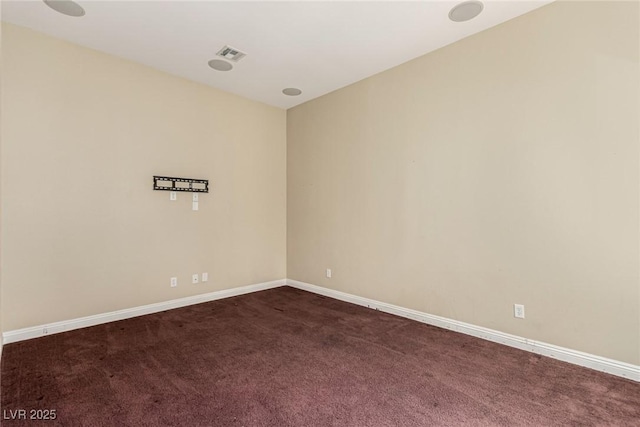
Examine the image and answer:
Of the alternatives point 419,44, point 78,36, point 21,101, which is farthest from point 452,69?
point 21,101

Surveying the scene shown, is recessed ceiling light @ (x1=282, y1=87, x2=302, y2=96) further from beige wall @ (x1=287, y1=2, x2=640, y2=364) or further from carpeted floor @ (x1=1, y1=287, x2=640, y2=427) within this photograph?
carpeted floor @ (x1=1, y1=287, x2=640, y2=427)

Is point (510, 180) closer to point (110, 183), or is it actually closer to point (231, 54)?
point (231, 54)

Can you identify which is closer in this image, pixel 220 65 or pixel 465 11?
pixel 465 11

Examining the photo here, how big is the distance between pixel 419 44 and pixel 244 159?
2705 millimetres

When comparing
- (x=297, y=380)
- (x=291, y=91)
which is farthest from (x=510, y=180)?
(x=291, y=91)

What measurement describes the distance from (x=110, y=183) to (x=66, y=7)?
1.58 m

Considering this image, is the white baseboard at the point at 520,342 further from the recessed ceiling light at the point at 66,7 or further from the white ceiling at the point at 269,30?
the recessed ceiling light at the point at 66,7

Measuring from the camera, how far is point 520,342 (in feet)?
8.49

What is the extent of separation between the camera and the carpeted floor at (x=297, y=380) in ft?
5.71

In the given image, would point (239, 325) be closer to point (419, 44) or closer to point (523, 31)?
point (419, 44)

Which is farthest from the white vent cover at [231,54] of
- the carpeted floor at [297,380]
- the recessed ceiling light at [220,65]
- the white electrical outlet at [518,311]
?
the white electrical outlet at [518,311]

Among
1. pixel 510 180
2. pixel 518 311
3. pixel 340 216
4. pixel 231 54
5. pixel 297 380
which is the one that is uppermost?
pixel 231 54

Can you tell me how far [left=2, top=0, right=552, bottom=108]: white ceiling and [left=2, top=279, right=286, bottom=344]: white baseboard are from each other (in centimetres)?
279

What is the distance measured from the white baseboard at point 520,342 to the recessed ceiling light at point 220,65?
10.5 feet
